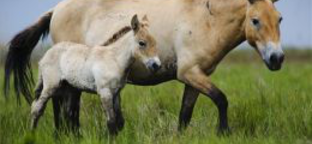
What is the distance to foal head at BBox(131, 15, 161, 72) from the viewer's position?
25.3 ft

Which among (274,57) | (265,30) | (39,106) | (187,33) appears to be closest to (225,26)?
(187,33)

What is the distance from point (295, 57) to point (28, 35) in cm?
2045

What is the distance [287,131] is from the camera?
796 cm

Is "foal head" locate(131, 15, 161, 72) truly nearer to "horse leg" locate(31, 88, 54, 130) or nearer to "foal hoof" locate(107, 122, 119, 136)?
"foal hoof" locate(107, 122, 119, 136)

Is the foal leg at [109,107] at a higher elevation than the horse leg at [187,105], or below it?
higher

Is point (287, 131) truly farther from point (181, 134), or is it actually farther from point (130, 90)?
point (130, 90)

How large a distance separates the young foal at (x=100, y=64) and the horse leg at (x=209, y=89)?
2.54 feet

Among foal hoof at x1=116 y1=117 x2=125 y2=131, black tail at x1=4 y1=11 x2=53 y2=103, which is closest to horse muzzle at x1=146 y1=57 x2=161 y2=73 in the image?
foal hoof at x1=116 y1=117 x2=125 y2=131

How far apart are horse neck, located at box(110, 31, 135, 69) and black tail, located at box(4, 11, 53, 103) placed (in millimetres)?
2308

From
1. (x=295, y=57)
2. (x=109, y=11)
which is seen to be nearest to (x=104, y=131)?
(x=109, y=11)

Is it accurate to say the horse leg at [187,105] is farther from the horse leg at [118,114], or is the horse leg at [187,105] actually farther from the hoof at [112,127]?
the hoof at [112,127]

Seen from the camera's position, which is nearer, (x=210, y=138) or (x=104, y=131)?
(x=210, y=138)

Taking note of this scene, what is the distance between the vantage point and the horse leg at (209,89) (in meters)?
8.19

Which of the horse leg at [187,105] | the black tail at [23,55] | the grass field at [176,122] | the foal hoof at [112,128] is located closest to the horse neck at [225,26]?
the horse leg at [187,105]
